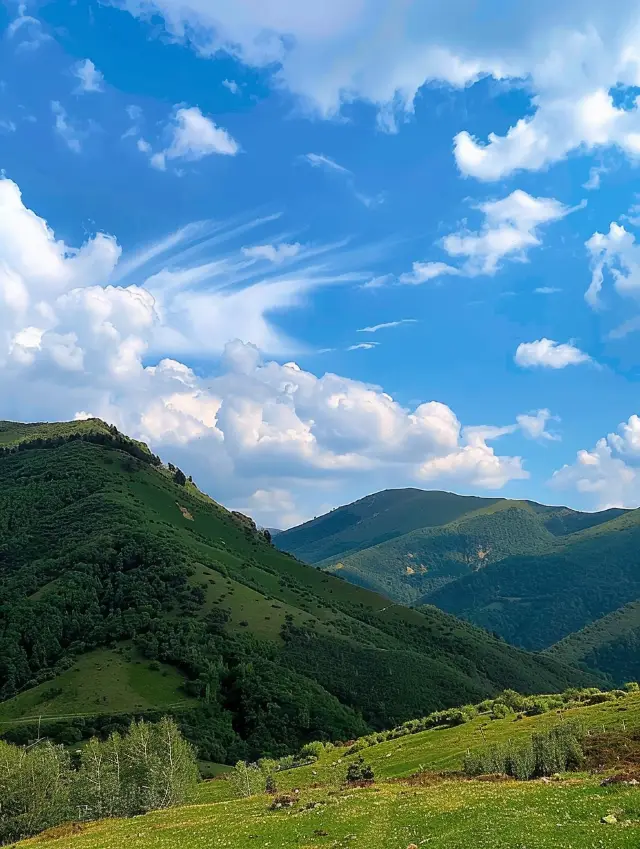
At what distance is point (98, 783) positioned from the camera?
83125mm

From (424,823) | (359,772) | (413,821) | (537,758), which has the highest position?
(424,823)

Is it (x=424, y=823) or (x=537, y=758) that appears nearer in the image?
(x=424, y=823)

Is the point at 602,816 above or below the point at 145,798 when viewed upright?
above

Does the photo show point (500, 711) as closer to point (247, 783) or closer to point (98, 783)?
point (247, 783)

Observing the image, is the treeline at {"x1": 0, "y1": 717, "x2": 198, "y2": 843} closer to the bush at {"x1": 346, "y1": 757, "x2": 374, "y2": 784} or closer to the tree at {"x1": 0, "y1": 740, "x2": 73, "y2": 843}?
the tree at {"x1": 0, "y1": 740, "x2": 73, "y2": 843}

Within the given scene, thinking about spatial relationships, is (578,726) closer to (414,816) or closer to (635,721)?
(635,721)

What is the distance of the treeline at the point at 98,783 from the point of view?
73.3 metres

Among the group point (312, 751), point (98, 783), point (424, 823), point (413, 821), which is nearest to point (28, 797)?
point (98, 783)

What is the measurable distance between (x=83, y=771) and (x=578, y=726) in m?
71.0

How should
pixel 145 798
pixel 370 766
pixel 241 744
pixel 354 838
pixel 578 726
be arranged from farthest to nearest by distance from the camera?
1. pixel 241 744
2. pixel 370 766
3. pixel 145 798
4. pixel 578 726
5. pixel 354 838

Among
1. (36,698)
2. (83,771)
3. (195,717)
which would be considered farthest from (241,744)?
(83,771)

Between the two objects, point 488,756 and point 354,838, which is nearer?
point 354,838

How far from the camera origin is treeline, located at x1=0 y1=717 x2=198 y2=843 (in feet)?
241

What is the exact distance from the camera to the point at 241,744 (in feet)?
614
